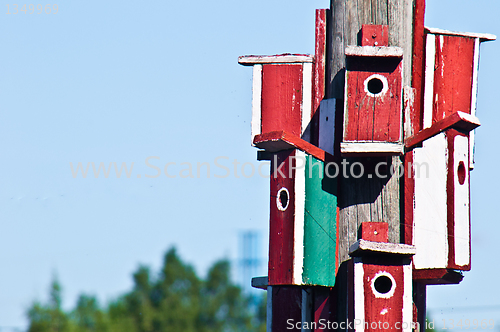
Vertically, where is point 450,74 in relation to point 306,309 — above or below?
above

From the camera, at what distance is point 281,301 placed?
685 cm

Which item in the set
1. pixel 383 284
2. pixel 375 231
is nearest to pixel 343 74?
pixel 375 231

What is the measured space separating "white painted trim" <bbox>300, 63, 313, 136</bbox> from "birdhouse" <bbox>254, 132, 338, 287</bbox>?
517mm

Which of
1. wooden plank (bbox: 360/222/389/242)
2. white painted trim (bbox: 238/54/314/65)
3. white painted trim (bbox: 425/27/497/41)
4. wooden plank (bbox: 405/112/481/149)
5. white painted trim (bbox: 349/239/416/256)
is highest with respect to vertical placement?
white painted trim (bbox: 425/27/497/41)

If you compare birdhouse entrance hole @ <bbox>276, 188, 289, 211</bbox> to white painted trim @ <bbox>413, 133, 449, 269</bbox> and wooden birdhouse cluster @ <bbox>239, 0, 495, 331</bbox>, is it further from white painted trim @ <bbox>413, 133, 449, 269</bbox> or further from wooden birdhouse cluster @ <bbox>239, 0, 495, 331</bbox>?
white painted trim @ <bbox>413, 133, 449, 269</bbox>

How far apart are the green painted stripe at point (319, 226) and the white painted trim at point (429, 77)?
92 centimetres

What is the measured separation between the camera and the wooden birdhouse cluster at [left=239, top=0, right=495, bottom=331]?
5.92 m

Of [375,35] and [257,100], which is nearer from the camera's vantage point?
[375,35]

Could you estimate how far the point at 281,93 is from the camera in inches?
272

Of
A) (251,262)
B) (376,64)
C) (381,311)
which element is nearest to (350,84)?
Result: (376,64)

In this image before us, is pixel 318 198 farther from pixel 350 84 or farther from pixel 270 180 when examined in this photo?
pixel 350 84

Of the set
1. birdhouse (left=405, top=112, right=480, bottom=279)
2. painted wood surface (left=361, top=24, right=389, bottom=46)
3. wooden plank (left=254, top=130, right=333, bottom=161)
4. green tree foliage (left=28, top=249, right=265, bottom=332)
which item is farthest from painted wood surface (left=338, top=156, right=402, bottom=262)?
green tree foliage (left=28, top=249, right=265, bottom=332)

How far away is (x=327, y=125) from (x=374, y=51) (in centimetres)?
77

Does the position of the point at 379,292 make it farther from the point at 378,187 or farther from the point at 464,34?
the point at 464,34
